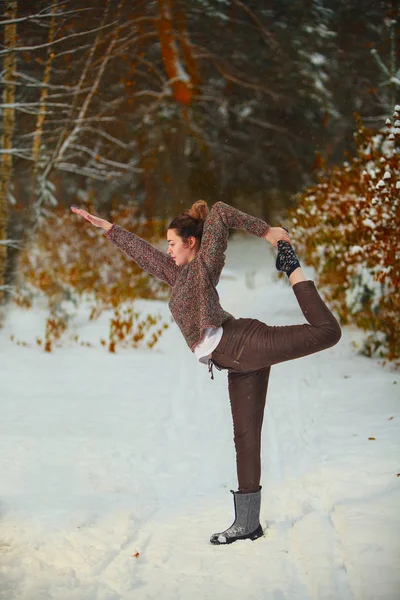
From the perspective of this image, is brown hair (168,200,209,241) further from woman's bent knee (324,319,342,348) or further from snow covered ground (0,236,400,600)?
snow covered ground (0,236,400,600)

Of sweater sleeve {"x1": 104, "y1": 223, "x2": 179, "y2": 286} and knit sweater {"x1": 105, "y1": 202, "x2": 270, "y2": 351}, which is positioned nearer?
knit sweater {"x1": 105, "y1": 202, "x2": 270, "y2": 351}

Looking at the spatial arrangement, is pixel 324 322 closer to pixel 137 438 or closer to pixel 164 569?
pixel 164 569

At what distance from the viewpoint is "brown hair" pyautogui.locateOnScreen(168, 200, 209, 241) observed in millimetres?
3691

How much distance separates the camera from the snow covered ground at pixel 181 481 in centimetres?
340

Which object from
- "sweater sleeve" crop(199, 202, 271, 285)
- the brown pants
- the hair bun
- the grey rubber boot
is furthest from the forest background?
the grey rubber boot

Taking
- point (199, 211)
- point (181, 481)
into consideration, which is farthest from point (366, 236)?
point (199, 211)

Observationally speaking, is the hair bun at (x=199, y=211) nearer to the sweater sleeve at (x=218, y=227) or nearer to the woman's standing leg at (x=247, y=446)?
the sweater sleeve at (x=218, y=227)

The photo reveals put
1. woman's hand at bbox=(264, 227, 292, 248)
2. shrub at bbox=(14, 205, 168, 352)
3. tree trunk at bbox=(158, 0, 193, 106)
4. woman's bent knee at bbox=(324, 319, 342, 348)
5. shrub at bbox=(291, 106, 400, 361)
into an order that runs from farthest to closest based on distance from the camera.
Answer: tree trunk at bbox=(158, 0, 193, 106) → shrub at bbox=(14, 205, 168, 352) → shrub at bbox=(291, 106, 400, 361) → woman's hand at bbox=(264, 227, 292, 248) → woman's bent knee at bbox=(324, 319, 342, 348)

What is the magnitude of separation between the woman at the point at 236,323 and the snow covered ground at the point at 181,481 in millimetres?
372

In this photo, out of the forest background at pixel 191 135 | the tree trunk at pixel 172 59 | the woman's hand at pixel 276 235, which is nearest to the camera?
the woman's hand at pixel 276 235

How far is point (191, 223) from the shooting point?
3.72 metres

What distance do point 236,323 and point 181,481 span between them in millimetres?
1767

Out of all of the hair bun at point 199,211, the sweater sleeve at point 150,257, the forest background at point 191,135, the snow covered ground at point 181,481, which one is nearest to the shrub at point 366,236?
the forest background at point 191,135

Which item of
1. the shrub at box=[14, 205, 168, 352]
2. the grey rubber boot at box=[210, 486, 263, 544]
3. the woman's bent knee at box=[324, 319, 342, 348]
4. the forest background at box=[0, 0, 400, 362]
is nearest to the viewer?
the woman's bent knee at box=[324, 319, 342, 348]
